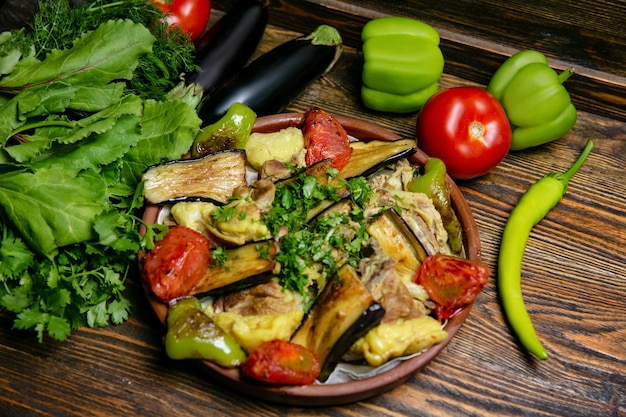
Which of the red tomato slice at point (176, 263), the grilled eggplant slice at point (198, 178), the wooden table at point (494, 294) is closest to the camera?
the red tomato slice at point (176, 263)

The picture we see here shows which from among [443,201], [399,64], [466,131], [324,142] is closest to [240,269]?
[324,142]

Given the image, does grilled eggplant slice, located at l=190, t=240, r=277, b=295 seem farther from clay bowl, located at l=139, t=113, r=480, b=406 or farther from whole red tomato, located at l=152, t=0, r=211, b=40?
whole red tomato, located at l=152, t=0, r=211, b=40

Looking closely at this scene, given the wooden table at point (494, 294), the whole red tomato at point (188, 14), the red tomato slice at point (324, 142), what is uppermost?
the whole red tomato at point (188, 14)

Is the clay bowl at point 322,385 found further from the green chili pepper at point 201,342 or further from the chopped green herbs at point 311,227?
the chopped green herbs at point 311,227

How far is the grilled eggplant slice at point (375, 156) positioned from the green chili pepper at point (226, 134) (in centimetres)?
44

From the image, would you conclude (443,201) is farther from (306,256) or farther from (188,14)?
(188,14)

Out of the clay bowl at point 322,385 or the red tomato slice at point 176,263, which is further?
the red tomato slice at point 176,263

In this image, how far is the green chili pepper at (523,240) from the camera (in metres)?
2.62

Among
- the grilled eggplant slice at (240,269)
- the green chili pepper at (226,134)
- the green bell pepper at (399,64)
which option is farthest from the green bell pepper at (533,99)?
the grilled eggplant slice at (240,269)

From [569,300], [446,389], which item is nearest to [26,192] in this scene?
[446,389]

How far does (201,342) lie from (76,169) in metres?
0.80

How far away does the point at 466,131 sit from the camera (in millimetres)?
2934

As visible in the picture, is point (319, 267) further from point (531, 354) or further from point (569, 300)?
point (569, 300)

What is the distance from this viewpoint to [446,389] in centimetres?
252
